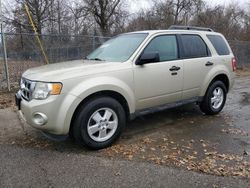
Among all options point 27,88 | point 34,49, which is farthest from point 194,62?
point 34,49

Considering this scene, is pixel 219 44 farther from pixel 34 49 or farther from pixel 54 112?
pixel 34 49

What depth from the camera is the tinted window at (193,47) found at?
18.6ft

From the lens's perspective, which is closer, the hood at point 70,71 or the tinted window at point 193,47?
the hood at point 70,71

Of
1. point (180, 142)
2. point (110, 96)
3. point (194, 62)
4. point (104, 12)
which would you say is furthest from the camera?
point (104, 12)

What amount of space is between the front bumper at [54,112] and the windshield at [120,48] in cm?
130

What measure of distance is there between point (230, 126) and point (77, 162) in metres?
3.22

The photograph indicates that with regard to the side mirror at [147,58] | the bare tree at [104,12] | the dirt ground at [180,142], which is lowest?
the dirt ground at [180,142]

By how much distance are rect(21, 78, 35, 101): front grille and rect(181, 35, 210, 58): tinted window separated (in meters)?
2.90

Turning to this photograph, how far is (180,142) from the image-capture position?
474cm

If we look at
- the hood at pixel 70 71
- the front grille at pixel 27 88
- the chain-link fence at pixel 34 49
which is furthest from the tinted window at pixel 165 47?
the chain-link fence at pixel 34 49

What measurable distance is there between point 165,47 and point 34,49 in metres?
5.90

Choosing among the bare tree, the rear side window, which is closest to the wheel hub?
the rear side window

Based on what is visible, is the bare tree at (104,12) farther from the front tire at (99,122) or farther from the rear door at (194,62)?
the front tire at (99,122)

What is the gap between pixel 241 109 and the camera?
7094 millimetres
